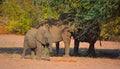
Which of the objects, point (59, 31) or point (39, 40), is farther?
point (59, 31)

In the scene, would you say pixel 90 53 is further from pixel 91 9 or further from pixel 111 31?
pixel 91 9

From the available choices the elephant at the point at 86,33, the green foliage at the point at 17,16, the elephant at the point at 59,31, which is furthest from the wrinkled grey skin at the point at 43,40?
the green foliage at the point at 17,16

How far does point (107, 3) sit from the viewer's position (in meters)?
19.1

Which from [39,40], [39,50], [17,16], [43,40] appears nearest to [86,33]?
[43,40]

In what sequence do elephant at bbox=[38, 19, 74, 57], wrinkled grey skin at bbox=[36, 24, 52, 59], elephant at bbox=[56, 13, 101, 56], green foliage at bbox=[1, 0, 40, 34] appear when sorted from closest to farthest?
wrinkled grey skin at bbox=[36, 24, 52, 59] < elephant at bbox=[56, 13, 101, 56] < elephant at bbox=[38, 19, 74, 57] < green foliage at bbox=[1, 0, 40, 34]

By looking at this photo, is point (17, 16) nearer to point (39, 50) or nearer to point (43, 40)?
point (43, 40)

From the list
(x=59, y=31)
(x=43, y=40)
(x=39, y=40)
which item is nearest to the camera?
(x=39, y=40)

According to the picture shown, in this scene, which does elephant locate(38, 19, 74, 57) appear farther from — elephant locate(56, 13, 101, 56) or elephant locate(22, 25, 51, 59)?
elephant locate(22, 25, 51, 59)

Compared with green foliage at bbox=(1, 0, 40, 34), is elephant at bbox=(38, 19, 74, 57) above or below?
above

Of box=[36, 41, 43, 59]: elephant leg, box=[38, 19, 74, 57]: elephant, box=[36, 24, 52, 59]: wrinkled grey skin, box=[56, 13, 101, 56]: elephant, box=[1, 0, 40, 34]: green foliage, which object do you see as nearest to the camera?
box=[36, 41, 43, 59]: elephant leg

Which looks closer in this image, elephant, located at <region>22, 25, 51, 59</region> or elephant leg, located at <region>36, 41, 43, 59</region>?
elephant leg, located at <region>36, 41, 43, 59</region>

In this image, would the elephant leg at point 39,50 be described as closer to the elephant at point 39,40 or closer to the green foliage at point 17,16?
the elephant at point 39,40

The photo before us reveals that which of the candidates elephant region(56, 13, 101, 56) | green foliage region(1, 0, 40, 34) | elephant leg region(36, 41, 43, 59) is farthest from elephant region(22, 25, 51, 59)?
green foliage region(1, 0, 40, 34)

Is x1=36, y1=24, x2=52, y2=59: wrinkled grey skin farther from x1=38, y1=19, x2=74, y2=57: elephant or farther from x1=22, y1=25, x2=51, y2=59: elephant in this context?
x1=38, y1=19, x2=74, y2=57: elephant
